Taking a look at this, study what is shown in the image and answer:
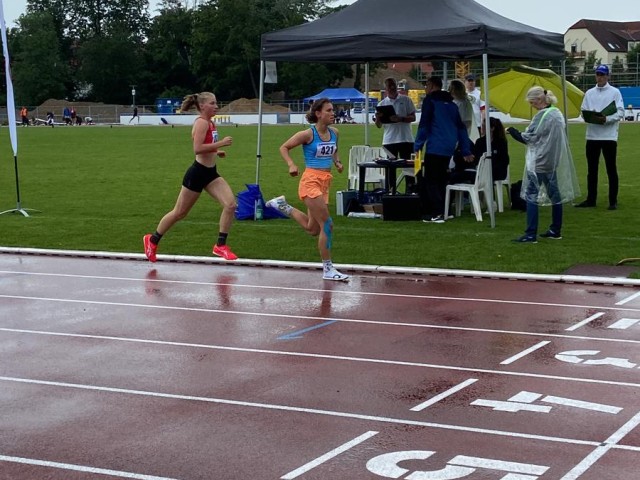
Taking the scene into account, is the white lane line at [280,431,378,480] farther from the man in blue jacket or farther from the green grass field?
the man in blue jacket

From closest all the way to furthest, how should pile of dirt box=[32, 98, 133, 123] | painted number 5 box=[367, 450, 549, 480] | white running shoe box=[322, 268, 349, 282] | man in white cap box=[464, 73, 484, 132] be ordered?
painted number 5 box=[367, 450, 549, 480], white running shoe box=[322, 268, 349, 282], man in white cap box=[464, 73, 484, 132], pile of dirt box=[32, 98, 133, 123]

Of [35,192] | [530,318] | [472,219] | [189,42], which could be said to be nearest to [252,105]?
[189,42]

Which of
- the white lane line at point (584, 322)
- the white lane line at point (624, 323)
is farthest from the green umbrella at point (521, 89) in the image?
the white lane line at point (624, 323)

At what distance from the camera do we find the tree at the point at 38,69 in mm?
117000

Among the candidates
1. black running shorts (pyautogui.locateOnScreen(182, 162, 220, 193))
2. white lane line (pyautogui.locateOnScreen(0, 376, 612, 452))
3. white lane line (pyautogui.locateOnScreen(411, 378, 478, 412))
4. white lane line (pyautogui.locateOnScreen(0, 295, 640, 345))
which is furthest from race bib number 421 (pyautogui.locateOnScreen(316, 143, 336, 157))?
white lane line (pyautogui.locateOnScreen(0, 376, 612, 452))

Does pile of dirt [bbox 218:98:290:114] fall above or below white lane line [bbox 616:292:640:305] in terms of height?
above

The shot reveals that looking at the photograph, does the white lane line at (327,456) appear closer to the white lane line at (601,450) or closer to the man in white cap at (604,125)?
the white lane line at (601,450)

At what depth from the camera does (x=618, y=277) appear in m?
11.1

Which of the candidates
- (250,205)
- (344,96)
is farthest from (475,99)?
(344,96)

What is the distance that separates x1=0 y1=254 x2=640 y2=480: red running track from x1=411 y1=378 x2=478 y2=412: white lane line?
0.09 ft

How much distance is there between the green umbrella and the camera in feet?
60.7

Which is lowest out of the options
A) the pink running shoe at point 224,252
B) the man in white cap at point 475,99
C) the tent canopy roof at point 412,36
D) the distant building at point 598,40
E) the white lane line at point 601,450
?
the white lane line at point 601,450

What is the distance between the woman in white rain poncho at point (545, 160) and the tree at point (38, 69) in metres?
108

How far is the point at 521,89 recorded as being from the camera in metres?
18.7
